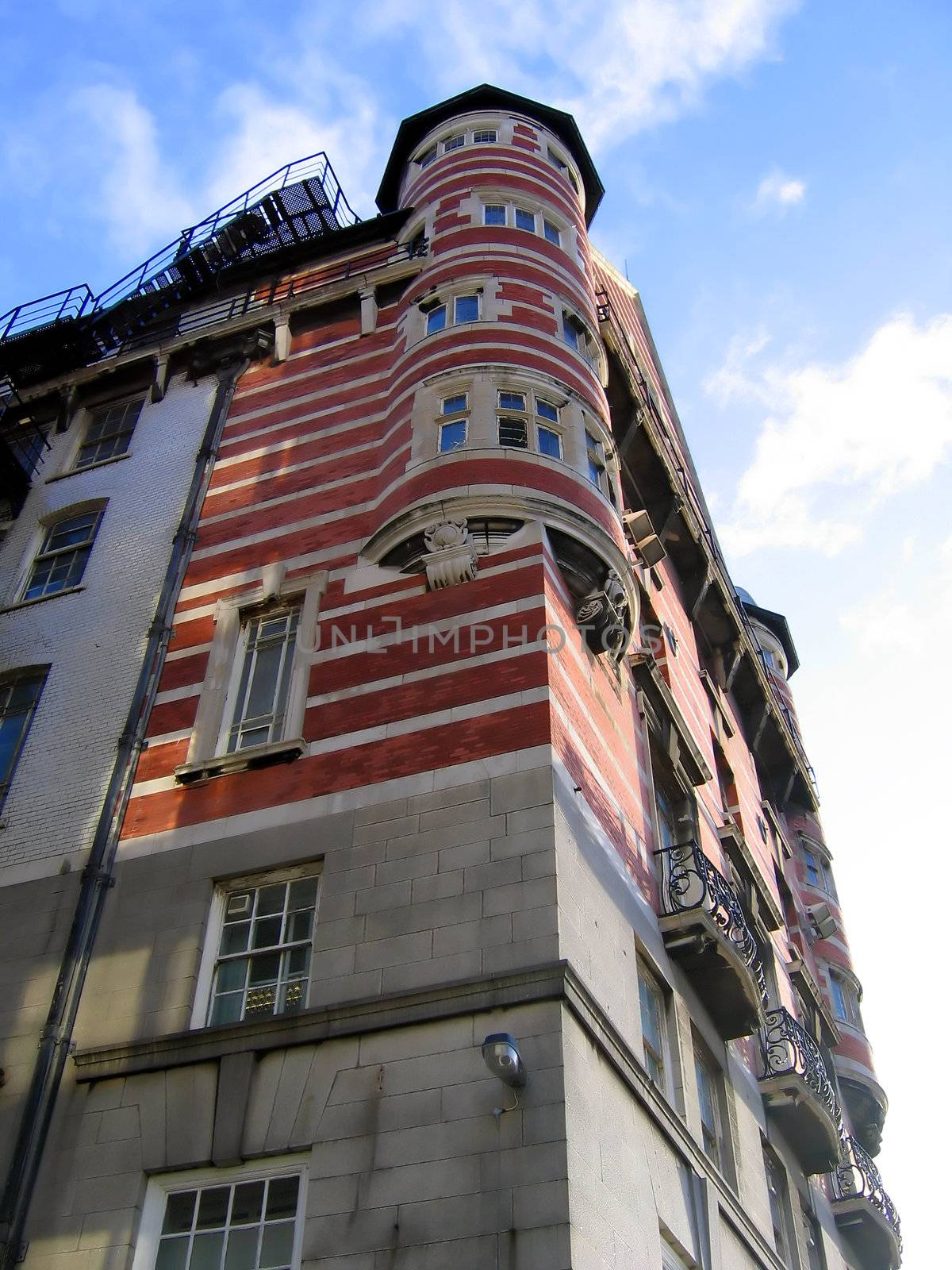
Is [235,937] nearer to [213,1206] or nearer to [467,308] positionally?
[213,1206]

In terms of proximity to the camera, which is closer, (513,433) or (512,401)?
(513,433)

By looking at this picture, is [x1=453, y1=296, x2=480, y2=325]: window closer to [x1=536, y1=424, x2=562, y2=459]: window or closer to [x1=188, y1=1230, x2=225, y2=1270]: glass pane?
[x1=536, y1=424, x2=562, y2=459]: window

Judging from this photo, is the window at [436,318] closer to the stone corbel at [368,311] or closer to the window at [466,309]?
the window at [466,309]

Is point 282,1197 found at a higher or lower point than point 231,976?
lower

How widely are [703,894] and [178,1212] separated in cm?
875

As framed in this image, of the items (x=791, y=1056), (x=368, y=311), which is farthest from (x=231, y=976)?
(x=368, y=311)

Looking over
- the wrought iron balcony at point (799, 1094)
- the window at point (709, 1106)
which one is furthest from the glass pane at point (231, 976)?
the wrought iron balcony at point (799, 1094)

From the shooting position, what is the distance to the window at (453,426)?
2215cm

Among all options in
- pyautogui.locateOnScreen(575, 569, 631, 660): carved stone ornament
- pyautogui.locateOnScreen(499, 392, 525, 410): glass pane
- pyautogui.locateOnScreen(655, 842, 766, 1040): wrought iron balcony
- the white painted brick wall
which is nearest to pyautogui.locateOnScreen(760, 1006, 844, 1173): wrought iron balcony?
pyautogui.locateOnScreen(655, 842, 766, 1040): wrought iron balcony

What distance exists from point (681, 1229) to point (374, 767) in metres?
6.61

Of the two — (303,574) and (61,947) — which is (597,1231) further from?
(303,574)

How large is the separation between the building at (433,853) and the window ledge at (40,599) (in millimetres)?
1504

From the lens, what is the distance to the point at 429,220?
29172 mm

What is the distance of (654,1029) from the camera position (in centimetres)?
1795
